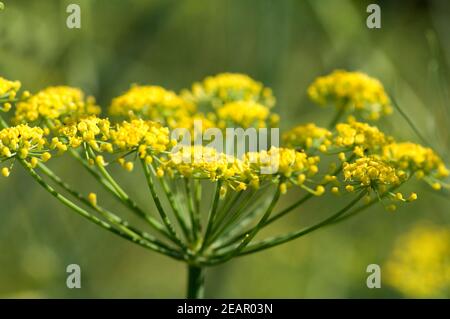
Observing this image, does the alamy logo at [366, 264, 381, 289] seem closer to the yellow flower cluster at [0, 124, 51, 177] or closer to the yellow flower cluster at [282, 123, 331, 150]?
the yellow flower cluster at [282, 123, 331, 150]

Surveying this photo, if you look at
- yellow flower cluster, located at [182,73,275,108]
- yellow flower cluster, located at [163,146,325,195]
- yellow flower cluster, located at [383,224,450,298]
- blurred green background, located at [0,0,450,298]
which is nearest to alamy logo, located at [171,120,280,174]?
yellow flower cluster, located at [163,146,325,195]

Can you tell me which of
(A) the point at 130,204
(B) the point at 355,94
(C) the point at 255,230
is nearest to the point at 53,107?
(A) the point at 130,204

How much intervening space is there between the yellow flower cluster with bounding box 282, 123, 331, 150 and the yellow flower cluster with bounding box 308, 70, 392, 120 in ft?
1.16

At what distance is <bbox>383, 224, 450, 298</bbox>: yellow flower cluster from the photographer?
3.81m

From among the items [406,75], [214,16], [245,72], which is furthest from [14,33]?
[406,75]

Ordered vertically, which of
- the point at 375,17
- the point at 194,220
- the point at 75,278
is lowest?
the point at 75,278

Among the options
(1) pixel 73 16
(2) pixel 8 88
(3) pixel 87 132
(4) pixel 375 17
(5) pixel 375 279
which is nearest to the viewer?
(3) pixel 87 132

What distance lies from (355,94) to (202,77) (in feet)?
13.5

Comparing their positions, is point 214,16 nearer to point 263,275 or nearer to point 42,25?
point 263,275

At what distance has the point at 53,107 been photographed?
2639mm

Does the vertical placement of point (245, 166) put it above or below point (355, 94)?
below

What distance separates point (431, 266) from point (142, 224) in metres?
2.73

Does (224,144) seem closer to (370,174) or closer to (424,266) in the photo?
(370,174)

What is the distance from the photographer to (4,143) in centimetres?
220
